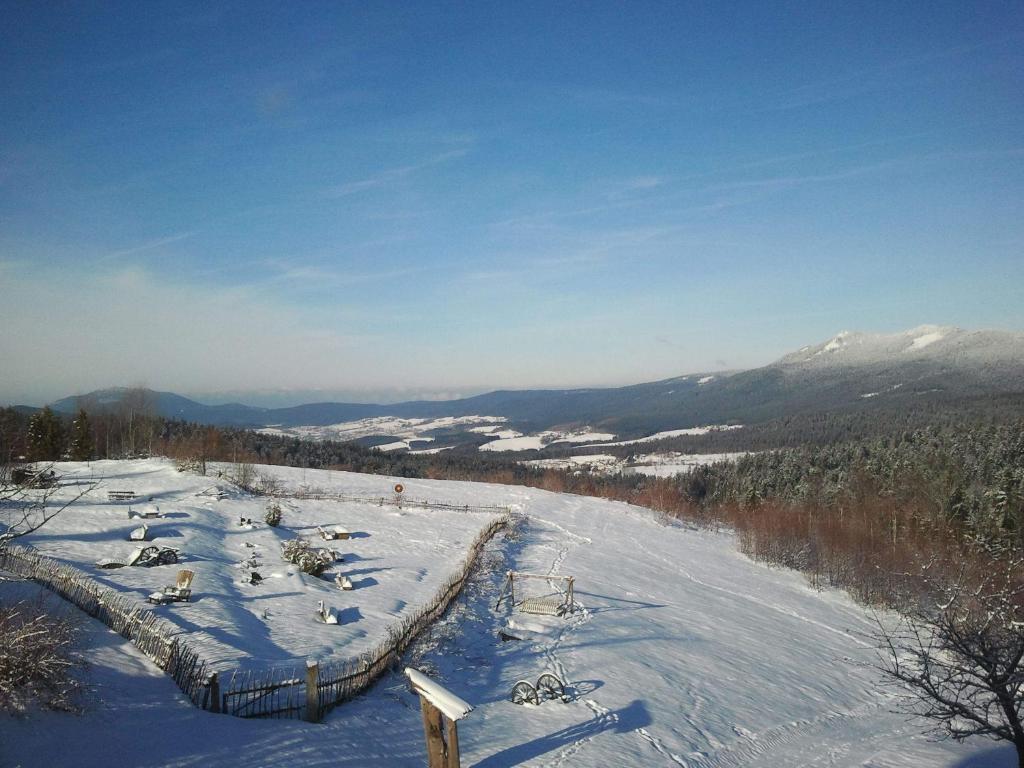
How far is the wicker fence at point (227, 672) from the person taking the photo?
12.1 m

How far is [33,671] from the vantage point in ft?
31.4

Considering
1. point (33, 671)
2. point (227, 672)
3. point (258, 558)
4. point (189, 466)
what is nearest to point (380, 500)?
point (189, 466)

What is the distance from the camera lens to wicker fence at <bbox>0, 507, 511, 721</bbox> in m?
12.1

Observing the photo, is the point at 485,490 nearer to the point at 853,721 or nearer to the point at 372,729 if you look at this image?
the point at 853,721

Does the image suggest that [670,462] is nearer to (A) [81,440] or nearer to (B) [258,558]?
(A) [81,440]

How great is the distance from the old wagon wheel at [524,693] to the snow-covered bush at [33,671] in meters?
10.2

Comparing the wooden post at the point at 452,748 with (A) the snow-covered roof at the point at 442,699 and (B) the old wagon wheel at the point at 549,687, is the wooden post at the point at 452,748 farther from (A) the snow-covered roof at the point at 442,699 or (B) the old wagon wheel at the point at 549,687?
(B) the old wagon wheel at the point at 549,687

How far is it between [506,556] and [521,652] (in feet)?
48.2

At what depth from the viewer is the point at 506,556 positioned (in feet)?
112

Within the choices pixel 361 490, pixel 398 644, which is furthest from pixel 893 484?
pixel 398 644

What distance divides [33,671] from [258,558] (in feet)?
60.9

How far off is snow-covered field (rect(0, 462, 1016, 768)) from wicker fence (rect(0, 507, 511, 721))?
38 cm

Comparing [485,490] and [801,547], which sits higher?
[485,490]

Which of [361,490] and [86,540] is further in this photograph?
[361,490]
